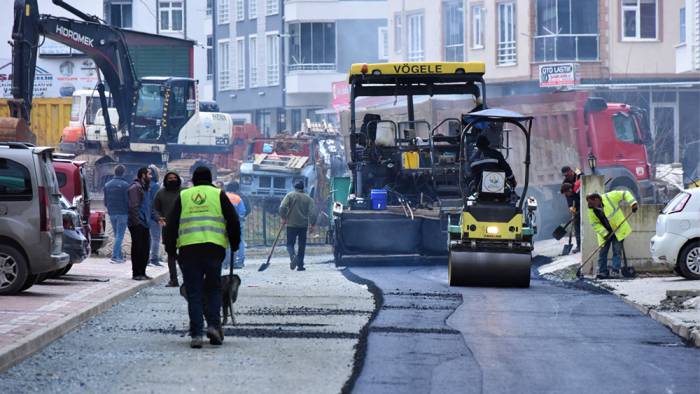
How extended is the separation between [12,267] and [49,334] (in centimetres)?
400

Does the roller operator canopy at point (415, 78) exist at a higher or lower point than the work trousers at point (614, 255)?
higher

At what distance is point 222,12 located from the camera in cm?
7200

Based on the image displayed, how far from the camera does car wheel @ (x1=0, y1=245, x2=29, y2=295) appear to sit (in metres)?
16.4

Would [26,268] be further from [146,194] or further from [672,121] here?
[672,121]

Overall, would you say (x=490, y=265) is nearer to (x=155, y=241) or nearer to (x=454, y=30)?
(x=155, y=241)

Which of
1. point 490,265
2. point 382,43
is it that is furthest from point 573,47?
point 490,265

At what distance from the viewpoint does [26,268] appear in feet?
53.9

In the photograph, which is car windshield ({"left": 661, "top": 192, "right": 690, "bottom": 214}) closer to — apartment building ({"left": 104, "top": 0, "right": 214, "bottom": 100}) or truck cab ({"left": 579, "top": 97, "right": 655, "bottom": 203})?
truck cab ({"left": 579, "top": 97, "right": 655, "bottom": 203})

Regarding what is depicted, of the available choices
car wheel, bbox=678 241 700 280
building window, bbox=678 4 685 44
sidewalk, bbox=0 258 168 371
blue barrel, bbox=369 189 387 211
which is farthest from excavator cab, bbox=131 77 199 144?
car wheel, bbox=678 241 700 280

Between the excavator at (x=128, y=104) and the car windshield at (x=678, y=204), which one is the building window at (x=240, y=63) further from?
the car windshield at (x=678, y=204)

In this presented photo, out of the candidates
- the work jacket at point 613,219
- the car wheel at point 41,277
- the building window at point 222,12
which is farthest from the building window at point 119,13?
the car wheel at point 41,277

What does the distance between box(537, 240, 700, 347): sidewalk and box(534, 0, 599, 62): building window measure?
24.0 m

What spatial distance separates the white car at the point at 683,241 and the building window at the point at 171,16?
50.9 metres

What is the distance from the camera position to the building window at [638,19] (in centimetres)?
4875
